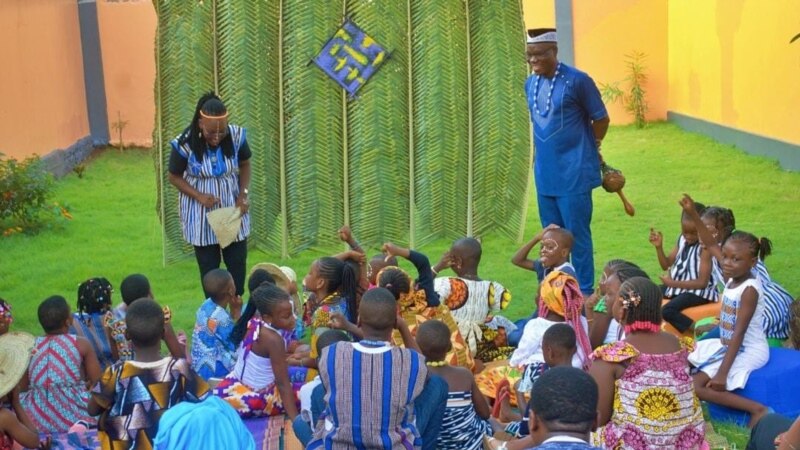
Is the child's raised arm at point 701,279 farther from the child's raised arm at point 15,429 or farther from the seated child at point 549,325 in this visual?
the child's raised arm at point 15,429

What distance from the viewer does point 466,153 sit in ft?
33.0

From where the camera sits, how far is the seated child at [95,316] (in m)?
6.50

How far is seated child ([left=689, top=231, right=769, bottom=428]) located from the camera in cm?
583

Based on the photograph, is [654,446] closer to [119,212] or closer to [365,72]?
[365,72]

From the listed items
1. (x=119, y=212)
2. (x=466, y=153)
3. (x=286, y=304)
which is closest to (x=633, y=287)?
(x=286, y=304)

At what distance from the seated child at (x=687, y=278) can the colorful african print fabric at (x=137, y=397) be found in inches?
135

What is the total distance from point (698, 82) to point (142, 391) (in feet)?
43.5

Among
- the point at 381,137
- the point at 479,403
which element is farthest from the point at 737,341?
the point at 381,137

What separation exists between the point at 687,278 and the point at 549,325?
179 centimetres

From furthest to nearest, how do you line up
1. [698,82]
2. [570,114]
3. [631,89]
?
[631,89] < [698,82] < [570,114]

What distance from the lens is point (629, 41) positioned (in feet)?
58.9

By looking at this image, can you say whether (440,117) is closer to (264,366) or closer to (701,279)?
(701,279)

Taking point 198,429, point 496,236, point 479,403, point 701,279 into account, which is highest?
point 198,429

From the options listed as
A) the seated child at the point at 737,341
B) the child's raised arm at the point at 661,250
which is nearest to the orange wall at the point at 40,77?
the child's raised arm at the point at 661,250
